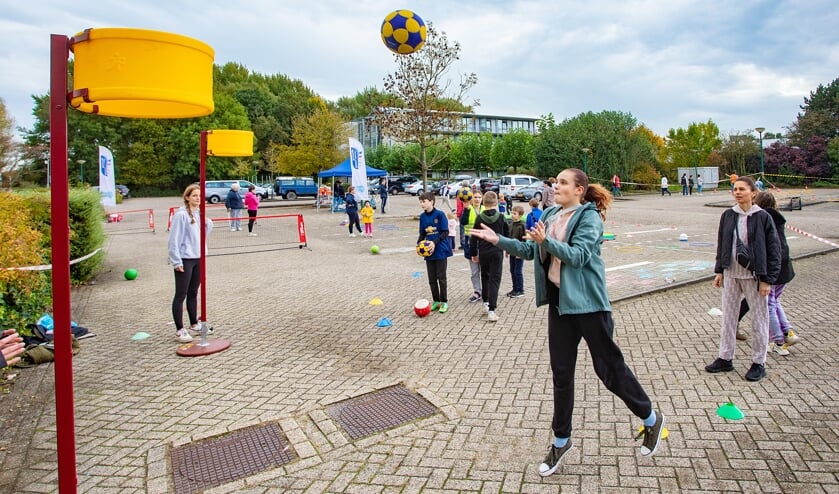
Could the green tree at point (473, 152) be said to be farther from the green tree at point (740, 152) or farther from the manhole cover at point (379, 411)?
the manhole cover at point (379, 411)

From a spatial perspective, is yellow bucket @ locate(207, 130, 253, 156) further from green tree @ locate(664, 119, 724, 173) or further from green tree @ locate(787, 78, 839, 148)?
green tree @ locate(787, 78, 839, 148)

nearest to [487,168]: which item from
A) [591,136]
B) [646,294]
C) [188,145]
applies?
[591,136]

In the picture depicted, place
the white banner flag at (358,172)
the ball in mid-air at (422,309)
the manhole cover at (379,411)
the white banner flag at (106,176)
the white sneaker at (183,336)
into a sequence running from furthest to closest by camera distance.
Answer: the white banner flag at (106,176), the white banner flag at (358,172), the ball in mid-air at (422,309), the white sneaker at (183,336), the manhole cover at (379,411)

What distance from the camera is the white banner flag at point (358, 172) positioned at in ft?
57.0

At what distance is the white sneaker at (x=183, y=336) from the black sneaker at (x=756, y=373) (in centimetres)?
Answer: 585

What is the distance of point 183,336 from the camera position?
6.45 metres

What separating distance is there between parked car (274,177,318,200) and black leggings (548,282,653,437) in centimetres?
4243

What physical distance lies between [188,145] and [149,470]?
205 ft

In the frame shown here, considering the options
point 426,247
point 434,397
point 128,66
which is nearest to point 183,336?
point 426,247

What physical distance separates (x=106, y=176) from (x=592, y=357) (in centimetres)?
1918

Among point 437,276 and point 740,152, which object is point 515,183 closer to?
point 740,152

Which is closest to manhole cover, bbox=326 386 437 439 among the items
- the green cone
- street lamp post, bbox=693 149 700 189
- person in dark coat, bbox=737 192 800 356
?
the green cone

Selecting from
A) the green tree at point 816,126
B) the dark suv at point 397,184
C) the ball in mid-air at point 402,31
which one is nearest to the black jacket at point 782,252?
the ball in mid-air at point 402,31

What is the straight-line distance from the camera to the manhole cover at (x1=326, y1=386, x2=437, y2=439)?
4.11 m
